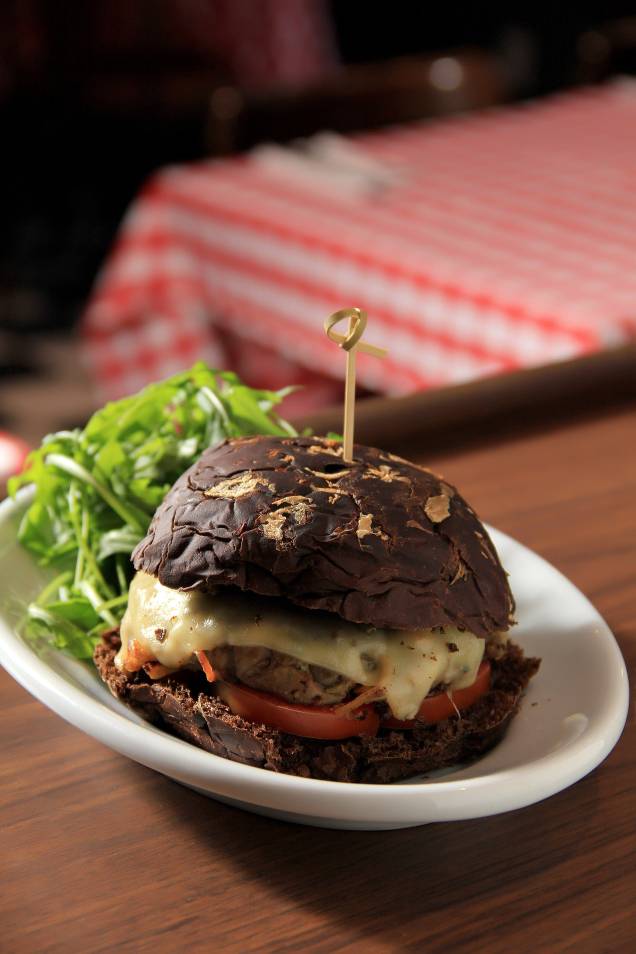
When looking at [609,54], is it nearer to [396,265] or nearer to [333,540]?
[396,265]

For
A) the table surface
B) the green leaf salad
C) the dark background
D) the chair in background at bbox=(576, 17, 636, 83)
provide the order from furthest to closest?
the dark background, the chair in background at bbox=(576, 17, 636, 83), the green leaf salad, the table surface

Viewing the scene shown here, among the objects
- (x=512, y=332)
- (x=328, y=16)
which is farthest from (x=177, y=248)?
(x=328, y=16)

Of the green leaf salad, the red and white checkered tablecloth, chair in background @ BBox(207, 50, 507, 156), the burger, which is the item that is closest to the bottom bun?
the burger

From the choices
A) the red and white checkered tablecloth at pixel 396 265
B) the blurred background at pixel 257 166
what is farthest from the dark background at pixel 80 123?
the red and white checkered tablecloth at pixel 396 265

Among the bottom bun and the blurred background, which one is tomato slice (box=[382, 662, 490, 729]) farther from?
the blurred background

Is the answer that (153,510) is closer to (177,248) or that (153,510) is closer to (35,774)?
(35,774)

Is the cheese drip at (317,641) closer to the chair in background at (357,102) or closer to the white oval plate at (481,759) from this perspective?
the white oval plate at (481,759)
